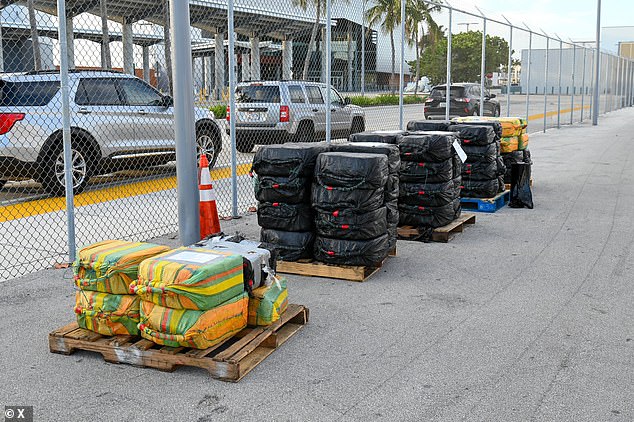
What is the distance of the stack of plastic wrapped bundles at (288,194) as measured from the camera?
6.64 meters

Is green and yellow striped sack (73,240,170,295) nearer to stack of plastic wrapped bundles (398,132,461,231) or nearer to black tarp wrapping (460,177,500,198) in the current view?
stack of plastic wrapped bundles (398,132,461,231)

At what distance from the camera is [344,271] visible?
6.48 m

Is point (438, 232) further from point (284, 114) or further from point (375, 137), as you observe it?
point (284, 114)

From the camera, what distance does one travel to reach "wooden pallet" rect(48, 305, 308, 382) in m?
4.27

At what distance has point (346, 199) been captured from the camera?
21.0ft

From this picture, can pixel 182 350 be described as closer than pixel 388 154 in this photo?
Yes

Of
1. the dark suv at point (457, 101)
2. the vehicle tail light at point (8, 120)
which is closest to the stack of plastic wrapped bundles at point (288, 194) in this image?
the vehicle tail light at point (8, 120)

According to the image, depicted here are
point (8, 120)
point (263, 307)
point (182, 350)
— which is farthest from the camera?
point (8, 120)

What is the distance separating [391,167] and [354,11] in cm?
615

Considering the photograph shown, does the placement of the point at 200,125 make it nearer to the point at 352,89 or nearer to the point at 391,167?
the point at 352,89

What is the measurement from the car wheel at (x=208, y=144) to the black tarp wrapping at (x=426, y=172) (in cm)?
589

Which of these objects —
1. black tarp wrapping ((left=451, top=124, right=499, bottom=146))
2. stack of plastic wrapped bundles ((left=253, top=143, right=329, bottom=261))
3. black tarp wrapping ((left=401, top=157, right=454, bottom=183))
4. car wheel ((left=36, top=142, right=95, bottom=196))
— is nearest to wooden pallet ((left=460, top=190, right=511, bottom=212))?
black tarp wrapping ((left=451, top=124, right=499, bottom=146))

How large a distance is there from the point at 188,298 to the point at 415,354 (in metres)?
1.64

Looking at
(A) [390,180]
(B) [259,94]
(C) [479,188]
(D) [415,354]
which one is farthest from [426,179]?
(B) [259,94]
